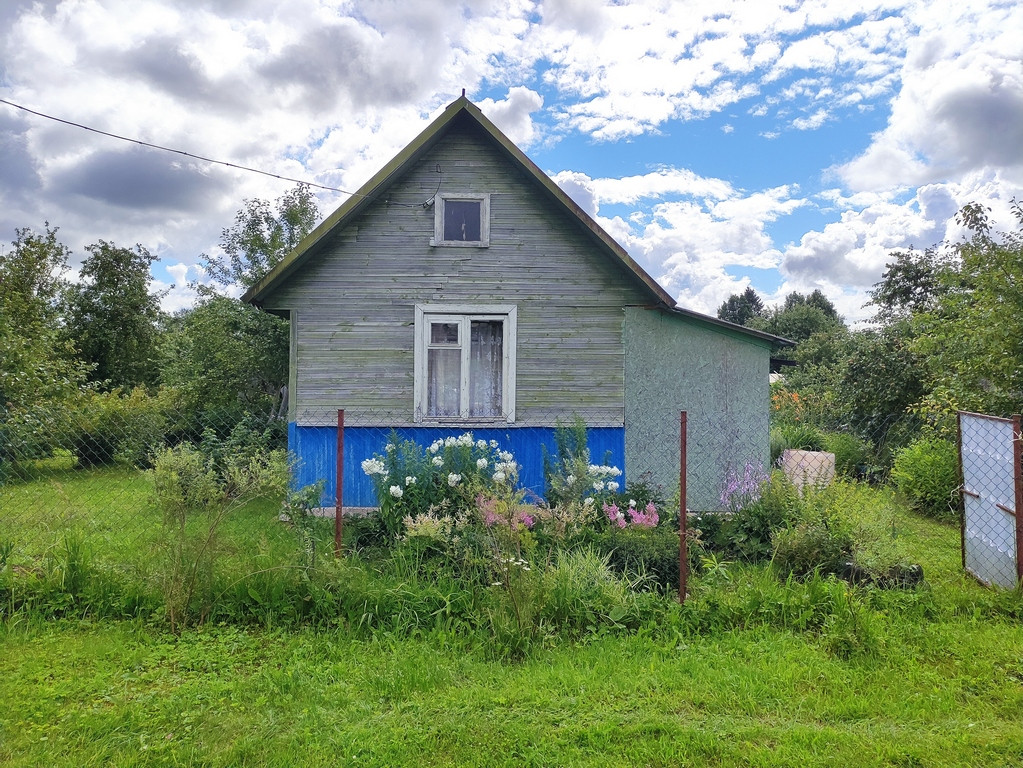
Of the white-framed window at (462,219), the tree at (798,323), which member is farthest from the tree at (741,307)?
the white-framed window at (462,219)

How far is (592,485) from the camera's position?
21.2ft

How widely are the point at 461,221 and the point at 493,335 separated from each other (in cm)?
169

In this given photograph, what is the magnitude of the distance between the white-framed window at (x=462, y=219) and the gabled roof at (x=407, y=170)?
679 millimetres

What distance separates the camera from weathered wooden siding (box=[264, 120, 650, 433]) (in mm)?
8211

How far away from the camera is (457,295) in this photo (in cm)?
836

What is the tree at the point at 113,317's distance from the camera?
776 inches

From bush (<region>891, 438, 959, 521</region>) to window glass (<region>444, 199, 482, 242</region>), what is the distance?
7.54 m

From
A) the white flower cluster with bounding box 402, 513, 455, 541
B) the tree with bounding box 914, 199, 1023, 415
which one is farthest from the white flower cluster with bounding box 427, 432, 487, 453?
the tree with bounding box 914, 199, 1023, 415

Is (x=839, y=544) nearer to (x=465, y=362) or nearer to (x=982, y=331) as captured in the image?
(x=982, y=331)

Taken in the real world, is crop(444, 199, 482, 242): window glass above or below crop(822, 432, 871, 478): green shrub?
above

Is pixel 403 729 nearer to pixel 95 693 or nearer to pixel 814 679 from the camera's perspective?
pixel 95 693

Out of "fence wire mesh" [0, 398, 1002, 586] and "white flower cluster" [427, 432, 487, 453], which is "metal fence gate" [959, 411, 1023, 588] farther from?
"white flower cluster" [427, 432, 487, 453]

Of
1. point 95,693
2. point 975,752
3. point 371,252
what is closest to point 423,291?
point 371,252

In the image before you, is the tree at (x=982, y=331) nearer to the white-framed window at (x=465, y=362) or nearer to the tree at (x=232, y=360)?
the white-framed window at (x=465, y=362)
